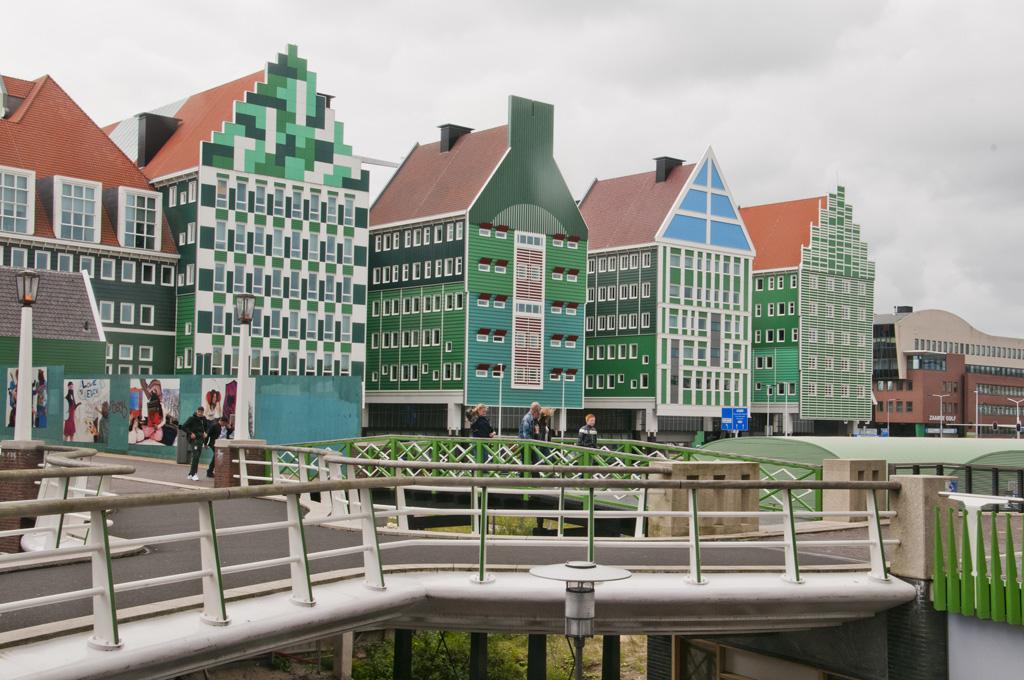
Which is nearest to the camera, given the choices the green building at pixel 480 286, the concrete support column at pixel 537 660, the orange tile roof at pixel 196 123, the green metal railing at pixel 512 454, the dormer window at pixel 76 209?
the concrete support column at pixel 537 660

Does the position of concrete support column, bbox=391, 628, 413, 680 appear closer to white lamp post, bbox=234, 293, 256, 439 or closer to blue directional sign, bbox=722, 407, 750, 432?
white lamp post, bbox=234, 293, 256, 439

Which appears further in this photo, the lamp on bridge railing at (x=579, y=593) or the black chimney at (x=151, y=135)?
the black chimney at (x=151, y=135)

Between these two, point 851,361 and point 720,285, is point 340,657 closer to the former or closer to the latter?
point 720,285

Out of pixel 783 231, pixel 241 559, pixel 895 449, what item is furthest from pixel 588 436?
pixel 783 231

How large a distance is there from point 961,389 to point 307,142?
95.1 metres

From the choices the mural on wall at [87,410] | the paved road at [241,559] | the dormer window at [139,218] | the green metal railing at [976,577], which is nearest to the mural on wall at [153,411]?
the mural on wall at [87,410]

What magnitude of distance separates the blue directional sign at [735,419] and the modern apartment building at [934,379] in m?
48.0

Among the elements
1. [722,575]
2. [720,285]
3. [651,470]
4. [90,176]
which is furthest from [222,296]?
[722,575]

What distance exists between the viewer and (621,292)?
92750 mm

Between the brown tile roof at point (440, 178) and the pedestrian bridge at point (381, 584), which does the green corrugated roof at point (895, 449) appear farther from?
the brown tile roof at point (440, 178)

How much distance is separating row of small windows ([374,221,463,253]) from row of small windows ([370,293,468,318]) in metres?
3.48

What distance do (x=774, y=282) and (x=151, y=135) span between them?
169ft

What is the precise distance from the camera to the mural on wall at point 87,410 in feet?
157

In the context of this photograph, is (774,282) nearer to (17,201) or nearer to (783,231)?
(783,231)
